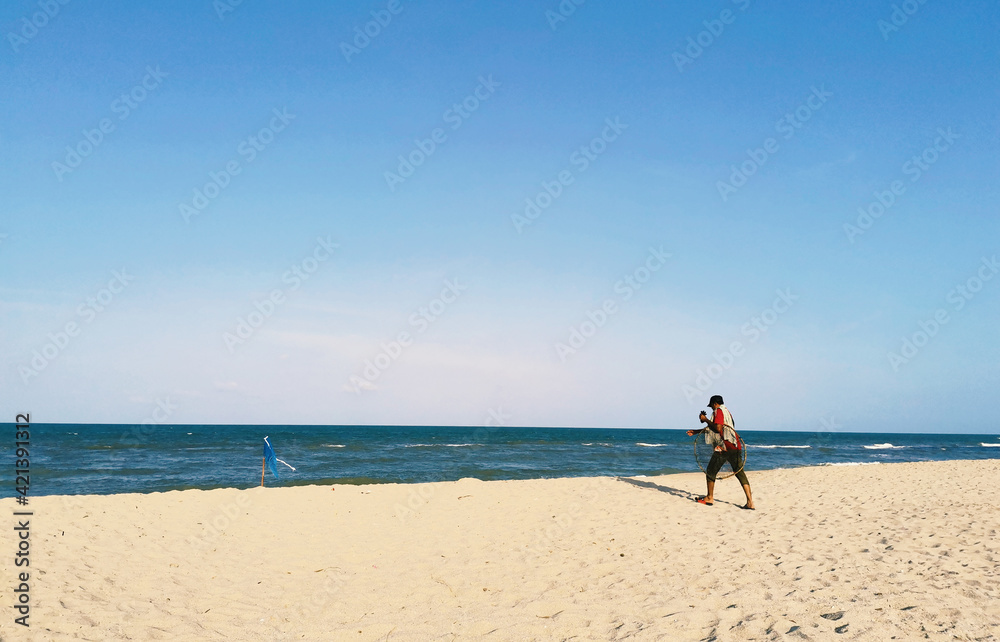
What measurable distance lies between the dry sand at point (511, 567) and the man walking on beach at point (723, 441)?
0.71 m

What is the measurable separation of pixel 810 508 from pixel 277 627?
1021 cm

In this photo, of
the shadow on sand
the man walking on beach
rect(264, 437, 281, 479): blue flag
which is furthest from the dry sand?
rect(264, 437, 281, 479): blue flag

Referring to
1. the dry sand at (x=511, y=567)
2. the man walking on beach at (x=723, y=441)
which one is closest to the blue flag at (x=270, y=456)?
the dry sand at (x=511, y=567)

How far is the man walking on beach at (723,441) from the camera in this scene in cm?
1175

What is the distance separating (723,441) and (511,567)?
5.76m

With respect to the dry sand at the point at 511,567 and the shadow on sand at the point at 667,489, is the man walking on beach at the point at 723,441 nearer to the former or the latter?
the dry sand at the point at 511,567

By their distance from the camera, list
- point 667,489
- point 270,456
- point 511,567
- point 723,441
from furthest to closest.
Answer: point 270,456, point 667,489, point 723,441, point 511,567

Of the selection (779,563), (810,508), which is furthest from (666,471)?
(779,563)

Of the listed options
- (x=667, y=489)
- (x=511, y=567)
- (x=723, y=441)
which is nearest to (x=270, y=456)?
(x=511, y=567)

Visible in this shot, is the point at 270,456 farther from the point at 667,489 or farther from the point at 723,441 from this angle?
the point at 723,441

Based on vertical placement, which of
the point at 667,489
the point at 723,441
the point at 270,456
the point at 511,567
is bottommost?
the point at 511,567

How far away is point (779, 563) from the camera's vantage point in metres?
7.39

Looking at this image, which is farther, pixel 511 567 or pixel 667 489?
pixel 667 489

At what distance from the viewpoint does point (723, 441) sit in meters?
11.9
